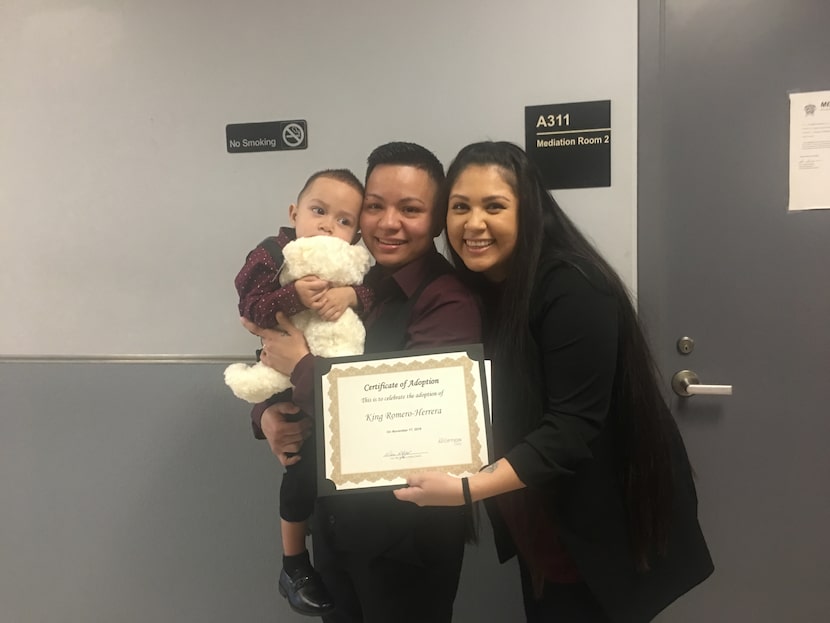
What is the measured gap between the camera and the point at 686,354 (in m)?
1.38

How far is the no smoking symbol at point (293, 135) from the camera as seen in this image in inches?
56.2

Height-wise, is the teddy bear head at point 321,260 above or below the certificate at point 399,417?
above

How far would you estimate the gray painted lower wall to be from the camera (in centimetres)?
155

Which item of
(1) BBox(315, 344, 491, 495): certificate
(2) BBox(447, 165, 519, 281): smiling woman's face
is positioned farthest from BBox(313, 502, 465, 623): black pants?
(2) BBox(447, 165, 519, 281): smiling woman's face

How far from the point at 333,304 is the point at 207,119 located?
82 cm

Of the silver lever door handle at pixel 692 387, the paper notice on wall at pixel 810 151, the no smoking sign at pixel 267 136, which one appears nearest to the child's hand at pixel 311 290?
the no smoking sign at pixel 267 136

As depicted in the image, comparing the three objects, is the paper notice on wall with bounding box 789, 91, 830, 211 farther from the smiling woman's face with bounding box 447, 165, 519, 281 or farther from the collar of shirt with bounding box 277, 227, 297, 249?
the collar of shirt with bounding box 277, 227, 297, 249

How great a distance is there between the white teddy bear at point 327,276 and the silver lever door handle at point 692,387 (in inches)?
34.0

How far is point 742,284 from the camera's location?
1.35 m

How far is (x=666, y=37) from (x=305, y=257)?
104 cm

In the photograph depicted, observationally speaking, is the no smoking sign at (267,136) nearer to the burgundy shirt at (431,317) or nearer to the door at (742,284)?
the burgundy shirt at (431,317)

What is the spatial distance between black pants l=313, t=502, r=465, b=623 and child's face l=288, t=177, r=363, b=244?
0.57 metres

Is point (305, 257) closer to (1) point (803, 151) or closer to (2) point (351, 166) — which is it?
(2) point (351, 166)

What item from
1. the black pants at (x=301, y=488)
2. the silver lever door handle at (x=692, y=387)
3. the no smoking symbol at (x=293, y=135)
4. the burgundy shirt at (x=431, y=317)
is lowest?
the black pants at (x=301, y=488)
